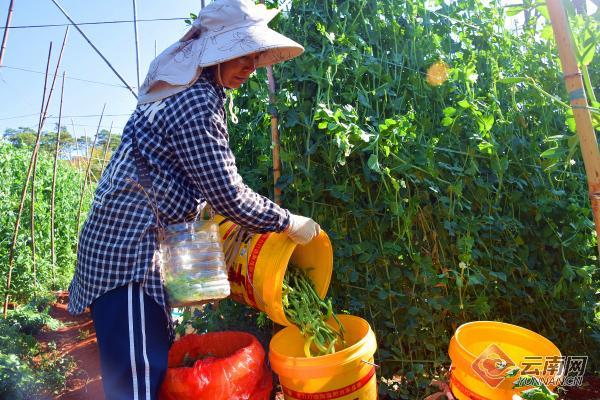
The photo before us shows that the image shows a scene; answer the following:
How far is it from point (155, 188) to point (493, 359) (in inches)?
43.2

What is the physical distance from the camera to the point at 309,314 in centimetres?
179

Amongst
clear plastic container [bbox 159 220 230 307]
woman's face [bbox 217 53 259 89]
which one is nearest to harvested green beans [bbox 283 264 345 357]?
clear plastic container [bbox 159 220 230 307]

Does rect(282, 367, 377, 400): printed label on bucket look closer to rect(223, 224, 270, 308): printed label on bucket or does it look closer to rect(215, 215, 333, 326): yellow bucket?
rect(215, 215, 333, 326): yellow bucket

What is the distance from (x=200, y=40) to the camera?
1.51 meters

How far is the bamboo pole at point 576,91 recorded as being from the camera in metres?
1.01

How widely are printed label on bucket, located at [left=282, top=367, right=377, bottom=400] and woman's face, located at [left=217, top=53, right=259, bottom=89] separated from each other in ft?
3.35

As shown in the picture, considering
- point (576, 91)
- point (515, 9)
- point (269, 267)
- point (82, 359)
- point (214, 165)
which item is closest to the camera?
point (576, 91)

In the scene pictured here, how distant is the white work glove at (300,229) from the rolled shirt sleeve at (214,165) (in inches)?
5.4

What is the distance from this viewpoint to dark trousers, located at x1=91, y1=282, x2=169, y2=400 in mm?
1396

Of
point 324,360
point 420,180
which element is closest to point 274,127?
point 420,180

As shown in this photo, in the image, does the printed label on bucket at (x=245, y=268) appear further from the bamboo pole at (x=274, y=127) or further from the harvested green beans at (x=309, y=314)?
the bamboo pole at (x=274, y=127)

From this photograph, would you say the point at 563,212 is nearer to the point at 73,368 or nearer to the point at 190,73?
the point at 190,73

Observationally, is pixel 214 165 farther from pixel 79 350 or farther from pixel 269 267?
pixel 79 350

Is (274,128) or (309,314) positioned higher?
(274,128)
